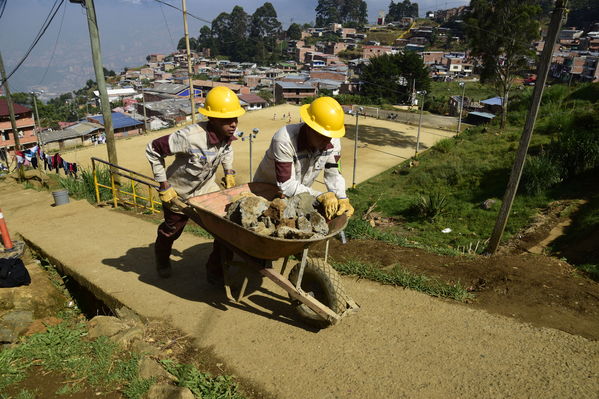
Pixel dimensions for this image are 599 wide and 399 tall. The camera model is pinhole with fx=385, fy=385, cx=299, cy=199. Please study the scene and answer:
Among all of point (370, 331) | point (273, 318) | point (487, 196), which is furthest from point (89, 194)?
point (487, 196)

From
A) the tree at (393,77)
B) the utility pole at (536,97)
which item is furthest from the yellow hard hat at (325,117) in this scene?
the tree at (393,77)

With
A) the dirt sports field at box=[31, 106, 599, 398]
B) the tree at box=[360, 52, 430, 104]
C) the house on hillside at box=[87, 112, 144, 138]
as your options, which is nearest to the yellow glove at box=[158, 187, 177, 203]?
the dirt sports field at box=[31, 106, 599, 398]

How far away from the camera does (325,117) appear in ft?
11.2

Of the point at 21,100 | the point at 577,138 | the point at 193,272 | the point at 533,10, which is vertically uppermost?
the point at 533,10

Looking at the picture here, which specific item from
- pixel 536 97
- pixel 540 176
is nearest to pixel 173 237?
pixel 536 97

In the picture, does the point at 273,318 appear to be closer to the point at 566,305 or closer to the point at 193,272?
the point at 193,272

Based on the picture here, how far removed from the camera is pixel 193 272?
4980 millimetres

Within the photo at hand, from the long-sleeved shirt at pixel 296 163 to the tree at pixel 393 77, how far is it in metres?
43.8

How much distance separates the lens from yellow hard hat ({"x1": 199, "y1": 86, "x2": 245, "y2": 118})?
12.4 ft

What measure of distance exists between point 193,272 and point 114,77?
119m

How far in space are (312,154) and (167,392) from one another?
237 centimetres

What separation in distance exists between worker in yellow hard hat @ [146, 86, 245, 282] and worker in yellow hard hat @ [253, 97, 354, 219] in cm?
53

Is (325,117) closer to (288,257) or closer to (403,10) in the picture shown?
(288,257)

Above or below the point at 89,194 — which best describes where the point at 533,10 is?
above
